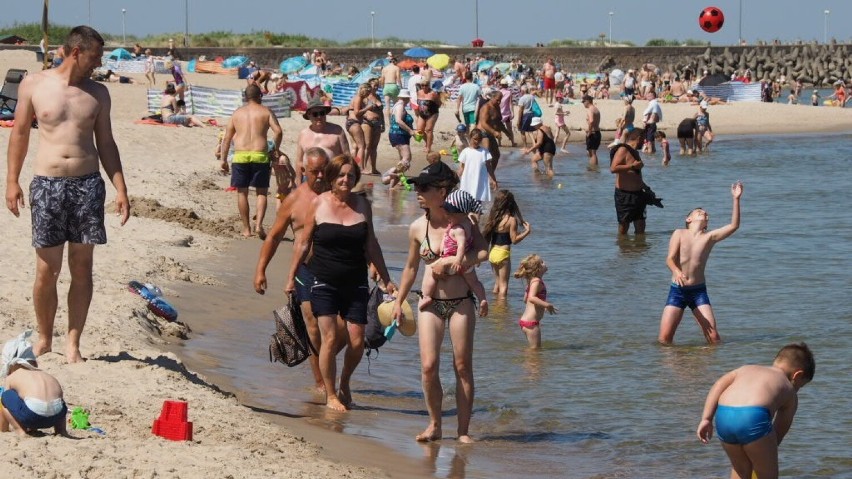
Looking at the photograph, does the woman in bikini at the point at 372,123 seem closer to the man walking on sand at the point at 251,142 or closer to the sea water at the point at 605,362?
the sea water at the point at 605,362

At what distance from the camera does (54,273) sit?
681cm

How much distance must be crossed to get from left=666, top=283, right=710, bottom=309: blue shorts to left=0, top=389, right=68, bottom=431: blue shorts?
5.83m

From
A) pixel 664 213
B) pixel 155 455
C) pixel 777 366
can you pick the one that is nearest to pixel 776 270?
pixel 664 213

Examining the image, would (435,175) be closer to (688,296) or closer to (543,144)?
(688,296)

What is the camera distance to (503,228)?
11.5m

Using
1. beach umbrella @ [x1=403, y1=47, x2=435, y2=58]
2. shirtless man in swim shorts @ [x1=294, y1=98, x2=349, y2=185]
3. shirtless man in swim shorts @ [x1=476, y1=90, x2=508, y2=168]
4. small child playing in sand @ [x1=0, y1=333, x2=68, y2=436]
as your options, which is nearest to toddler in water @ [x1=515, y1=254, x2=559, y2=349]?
shirtless man in swim shorts @ [x1=294, y1=98, x2=349, y2=185]

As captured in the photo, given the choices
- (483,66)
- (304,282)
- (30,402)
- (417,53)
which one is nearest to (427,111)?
(304,282)

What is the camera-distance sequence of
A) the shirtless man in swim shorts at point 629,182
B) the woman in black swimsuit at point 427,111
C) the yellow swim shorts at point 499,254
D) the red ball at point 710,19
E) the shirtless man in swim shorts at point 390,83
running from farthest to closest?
the red ball at point 710,19 < the shirtless man in swim shorts at point 390,83 < the woman in black swimsuit at point 427,111 < the shirtless man in swim shorts at point 629,182 < the yellow swim shorts at point 499,254

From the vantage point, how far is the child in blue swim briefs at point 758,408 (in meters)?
5.58

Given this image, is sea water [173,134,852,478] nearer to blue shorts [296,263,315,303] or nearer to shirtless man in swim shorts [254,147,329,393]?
shirtless man in swim shorts [254,147,329,393]

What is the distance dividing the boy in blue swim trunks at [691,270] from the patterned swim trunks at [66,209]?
191 inches

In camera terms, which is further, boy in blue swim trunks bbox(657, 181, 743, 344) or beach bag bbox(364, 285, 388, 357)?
boy in blue swim trunks bbox(657, 181, 743, 344)

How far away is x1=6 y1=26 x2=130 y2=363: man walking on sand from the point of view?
6.57 meters

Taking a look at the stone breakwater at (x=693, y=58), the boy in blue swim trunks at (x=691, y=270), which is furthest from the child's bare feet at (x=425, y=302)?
the stone breakwater at (x=693, y=58)
